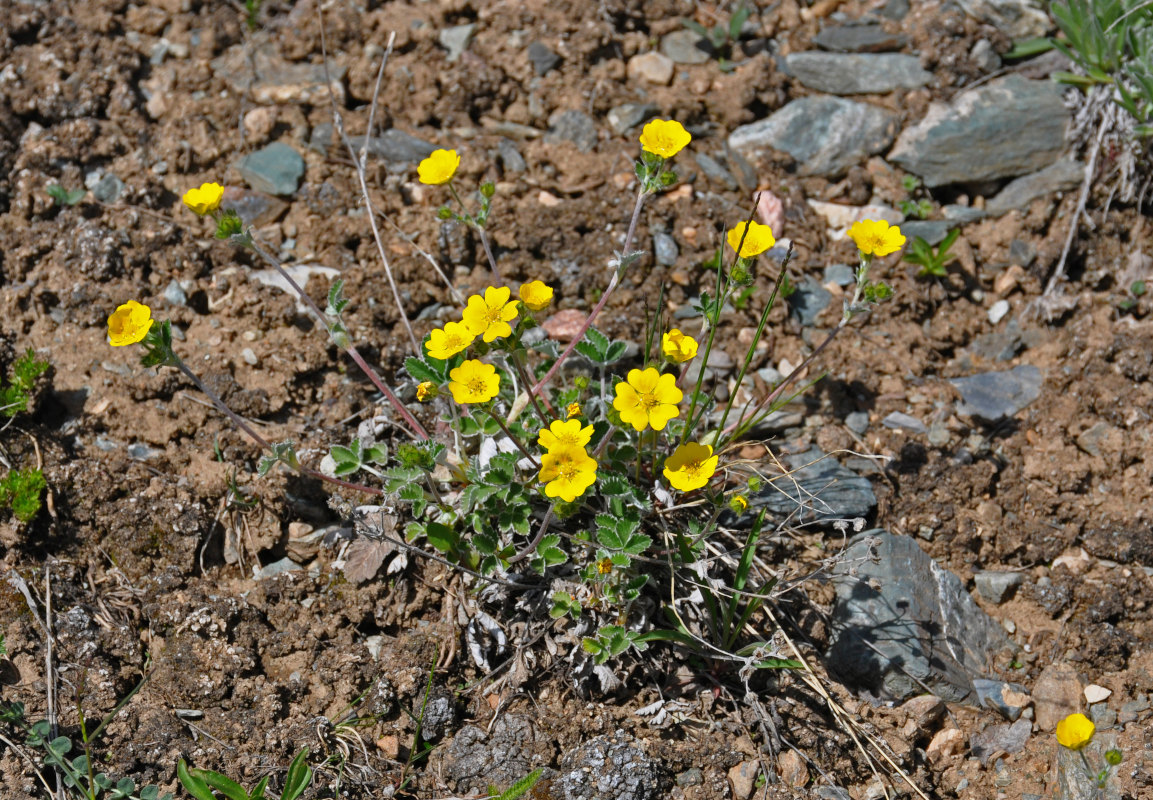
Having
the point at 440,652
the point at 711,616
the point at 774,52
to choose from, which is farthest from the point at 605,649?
the point at 774,52

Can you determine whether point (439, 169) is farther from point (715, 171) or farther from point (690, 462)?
point (715, 171)

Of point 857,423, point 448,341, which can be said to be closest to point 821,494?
point 857,423

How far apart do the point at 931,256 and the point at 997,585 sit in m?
1.71

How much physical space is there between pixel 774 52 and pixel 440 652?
158 inches

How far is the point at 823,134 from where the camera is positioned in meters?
4.96

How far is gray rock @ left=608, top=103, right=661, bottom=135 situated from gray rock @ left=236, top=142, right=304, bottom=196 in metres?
1.74

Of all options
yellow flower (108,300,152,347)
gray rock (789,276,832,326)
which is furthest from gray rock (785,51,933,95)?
yellow flower (108,300,152,347)

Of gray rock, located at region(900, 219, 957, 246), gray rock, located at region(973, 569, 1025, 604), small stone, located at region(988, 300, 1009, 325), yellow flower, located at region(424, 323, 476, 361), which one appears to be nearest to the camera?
yellow flower, located at region(424, 323, 476, 361)

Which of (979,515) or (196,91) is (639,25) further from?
(979,515)

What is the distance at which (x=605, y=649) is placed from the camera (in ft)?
10.3

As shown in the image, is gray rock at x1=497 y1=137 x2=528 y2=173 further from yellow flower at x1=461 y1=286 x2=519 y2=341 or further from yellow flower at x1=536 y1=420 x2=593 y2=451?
yellow flower at x1=536 y1=420 x2=593 y2=451

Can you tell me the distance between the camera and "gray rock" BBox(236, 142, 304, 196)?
4.64 metres

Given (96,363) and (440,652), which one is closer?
(440,652)

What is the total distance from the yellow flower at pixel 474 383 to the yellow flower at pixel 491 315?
12cm
